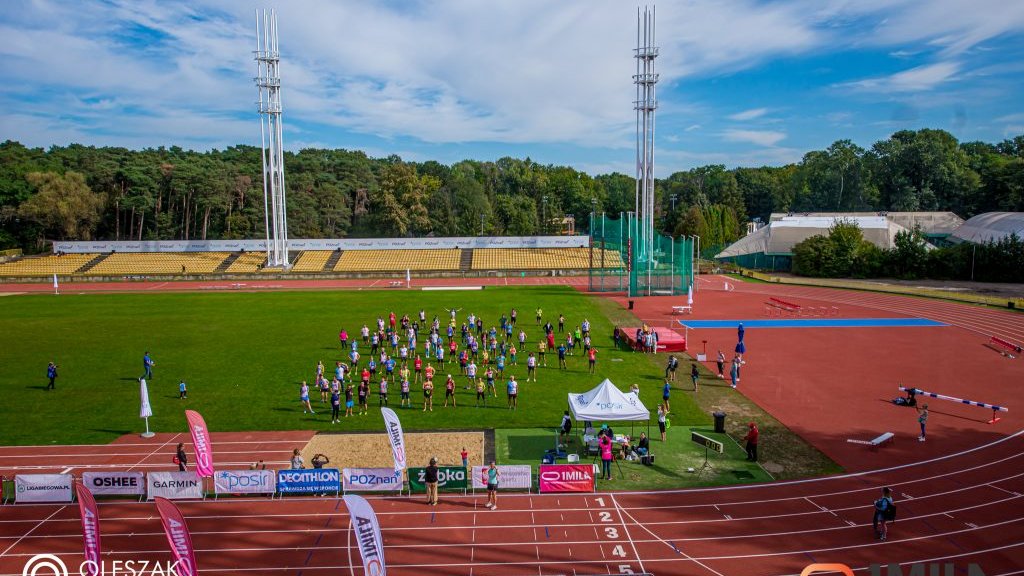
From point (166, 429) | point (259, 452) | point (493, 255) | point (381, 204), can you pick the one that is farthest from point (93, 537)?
point (381, 204)

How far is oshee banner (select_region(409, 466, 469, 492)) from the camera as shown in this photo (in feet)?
51.8

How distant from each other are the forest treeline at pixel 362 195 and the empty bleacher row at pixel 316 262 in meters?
12.1

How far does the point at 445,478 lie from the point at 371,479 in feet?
6.18

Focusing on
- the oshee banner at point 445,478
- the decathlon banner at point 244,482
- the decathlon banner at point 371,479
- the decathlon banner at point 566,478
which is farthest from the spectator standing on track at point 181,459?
the decathlon banner at point 566,478

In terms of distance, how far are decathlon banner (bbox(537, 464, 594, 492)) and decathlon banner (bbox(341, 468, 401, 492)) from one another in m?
3.67

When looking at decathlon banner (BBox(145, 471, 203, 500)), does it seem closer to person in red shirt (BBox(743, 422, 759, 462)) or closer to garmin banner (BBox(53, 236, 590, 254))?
person in red shirt (BBox(743, 422, 759, 462))

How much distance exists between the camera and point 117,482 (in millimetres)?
15773

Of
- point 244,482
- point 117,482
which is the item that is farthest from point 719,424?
point 117,482

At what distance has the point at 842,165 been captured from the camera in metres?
112

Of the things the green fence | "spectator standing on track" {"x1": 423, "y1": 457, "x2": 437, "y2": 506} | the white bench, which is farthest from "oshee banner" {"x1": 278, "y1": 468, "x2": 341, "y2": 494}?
the green fence

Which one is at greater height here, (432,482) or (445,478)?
(432,482)

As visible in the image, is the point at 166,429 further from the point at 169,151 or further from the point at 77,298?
the point at 169,151

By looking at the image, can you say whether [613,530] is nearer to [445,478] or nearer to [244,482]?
[445,478]

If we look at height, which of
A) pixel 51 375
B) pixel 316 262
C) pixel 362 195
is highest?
pixel 362 195
